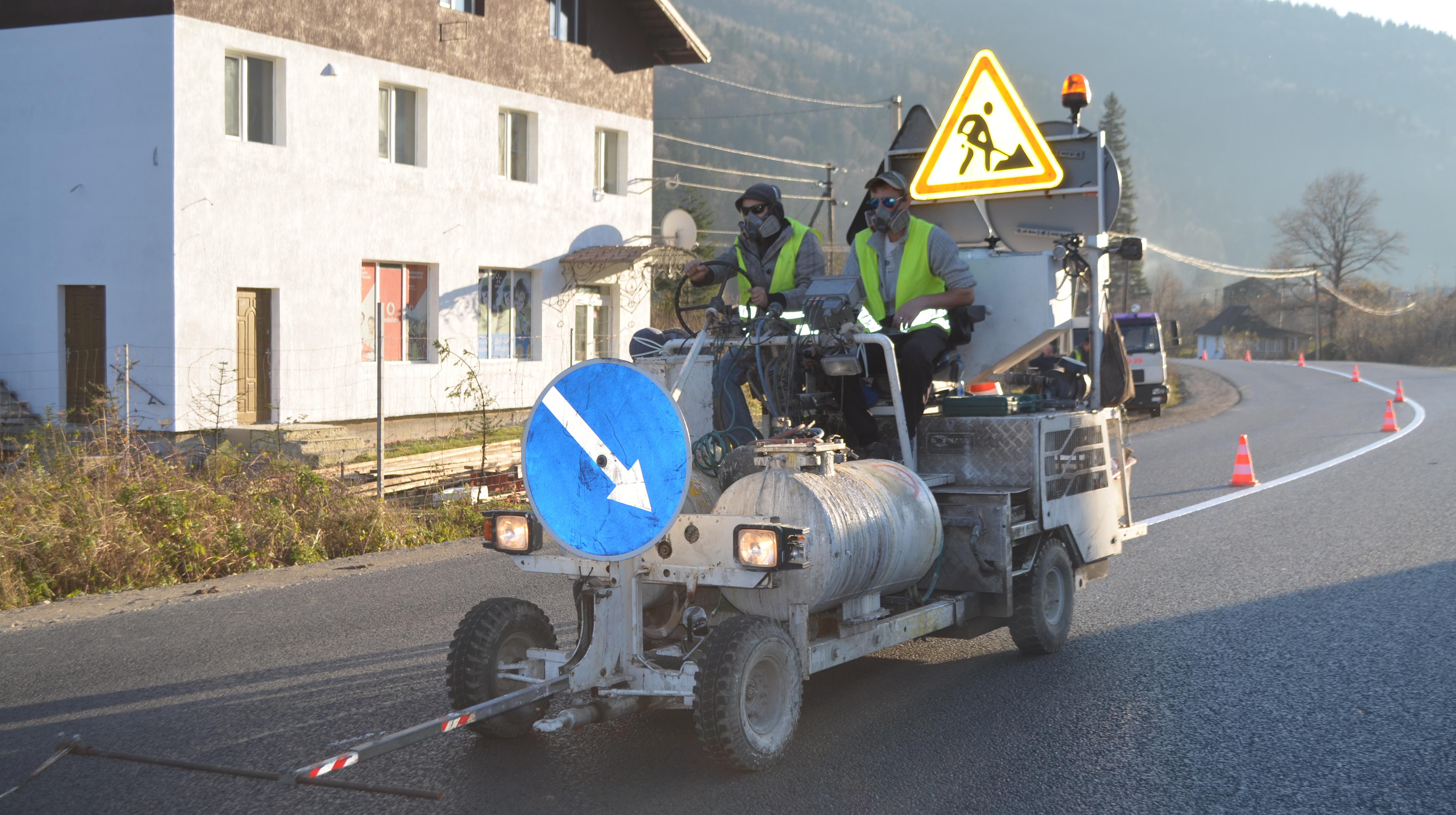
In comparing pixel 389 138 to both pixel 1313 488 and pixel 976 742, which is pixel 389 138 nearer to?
pixel 1313 488

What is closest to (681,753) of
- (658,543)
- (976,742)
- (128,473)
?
(658,543)

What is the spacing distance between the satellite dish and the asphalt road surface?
57.6 ft

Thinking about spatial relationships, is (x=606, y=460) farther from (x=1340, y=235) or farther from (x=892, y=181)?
(x=1340, y=235)

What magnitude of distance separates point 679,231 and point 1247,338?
106m

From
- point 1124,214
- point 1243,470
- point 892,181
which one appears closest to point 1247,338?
point 1124,214

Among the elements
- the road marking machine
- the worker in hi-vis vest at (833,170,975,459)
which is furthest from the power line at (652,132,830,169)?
the worker in hi-vis vest at (833,170,975,459)

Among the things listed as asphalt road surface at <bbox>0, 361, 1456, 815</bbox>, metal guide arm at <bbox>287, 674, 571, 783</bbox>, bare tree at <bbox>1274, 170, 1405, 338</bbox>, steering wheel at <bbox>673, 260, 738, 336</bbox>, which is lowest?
asphalt road surface at <bbox>0, 361, 1456, 815</bbox>

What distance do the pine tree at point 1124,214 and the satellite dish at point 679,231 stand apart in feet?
241

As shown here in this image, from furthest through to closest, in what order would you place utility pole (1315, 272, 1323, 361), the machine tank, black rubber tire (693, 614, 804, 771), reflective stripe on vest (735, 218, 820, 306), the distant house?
the distant house
utility pole (1315, 272, 1323, 361)
reflective stripe on vest (735, 218, 820, 306)
the machine tank
black rubber tire (693, 614, 804, 771)

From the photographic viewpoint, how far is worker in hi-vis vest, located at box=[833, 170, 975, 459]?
6410 mm

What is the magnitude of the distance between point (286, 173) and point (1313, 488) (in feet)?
51.5

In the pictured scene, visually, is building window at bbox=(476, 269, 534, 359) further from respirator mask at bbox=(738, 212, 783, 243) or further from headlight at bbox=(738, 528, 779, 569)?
headlight at bbox=(738, 528, 779, 569)

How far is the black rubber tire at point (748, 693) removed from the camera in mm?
4457

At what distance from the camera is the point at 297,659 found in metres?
6.67
